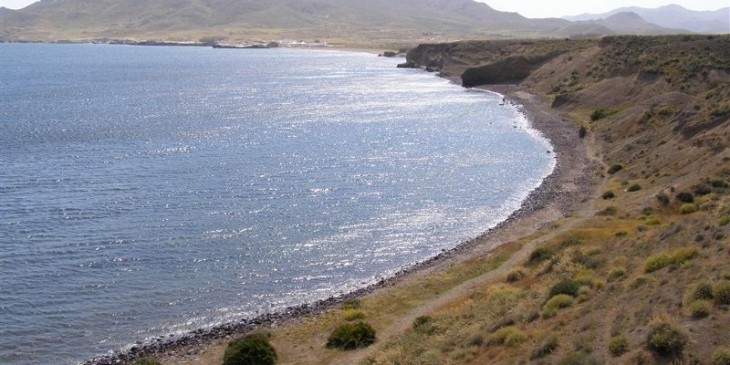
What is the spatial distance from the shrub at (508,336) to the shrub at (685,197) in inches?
1086

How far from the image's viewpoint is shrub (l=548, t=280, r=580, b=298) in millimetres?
30250

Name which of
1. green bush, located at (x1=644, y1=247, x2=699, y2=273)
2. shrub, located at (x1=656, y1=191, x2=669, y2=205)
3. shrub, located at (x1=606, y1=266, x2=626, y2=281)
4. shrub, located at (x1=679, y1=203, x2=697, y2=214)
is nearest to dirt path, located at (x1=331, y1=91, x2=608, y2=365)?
shrub, located at (x1=656, y1=191, x2=669, y2=205)

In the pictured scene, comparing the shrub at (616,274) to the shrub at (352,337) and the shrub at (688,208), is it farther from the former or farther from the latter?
the shrub at (688,208)

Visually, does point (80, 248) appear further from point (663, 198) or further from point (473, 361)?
point (663, 198)

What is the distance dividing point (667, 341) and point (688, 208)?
95.9 feet

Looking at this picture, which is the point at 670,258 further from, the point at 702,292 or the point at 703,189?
the point at 703,189

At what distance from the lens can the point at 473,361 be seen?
26453 mm

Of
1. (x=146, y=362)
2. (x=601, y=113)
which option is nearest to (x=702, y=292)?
(x=146, y=362)

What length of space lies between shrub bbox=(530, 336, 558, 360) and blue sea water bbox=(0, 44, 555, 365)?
20792mm

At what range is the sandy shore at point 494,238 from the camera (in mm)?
35438

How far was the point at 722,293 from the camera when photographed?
75.5 feet

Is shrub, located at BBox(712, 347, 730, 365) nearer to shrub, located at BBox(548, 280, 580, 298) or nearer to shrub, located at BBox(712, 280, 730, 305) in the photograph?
shrub, located at BBox(712, 280, 730, 305)

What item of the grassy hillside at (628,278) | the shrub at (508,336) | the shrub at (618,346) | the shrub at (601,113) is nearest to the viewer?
the shrub at (618,346)

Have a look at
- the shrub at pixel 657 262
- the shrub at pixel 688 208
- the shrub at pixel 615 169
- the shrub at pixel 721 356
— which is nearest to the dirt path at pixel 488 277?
the shrub at pixel 615 169
